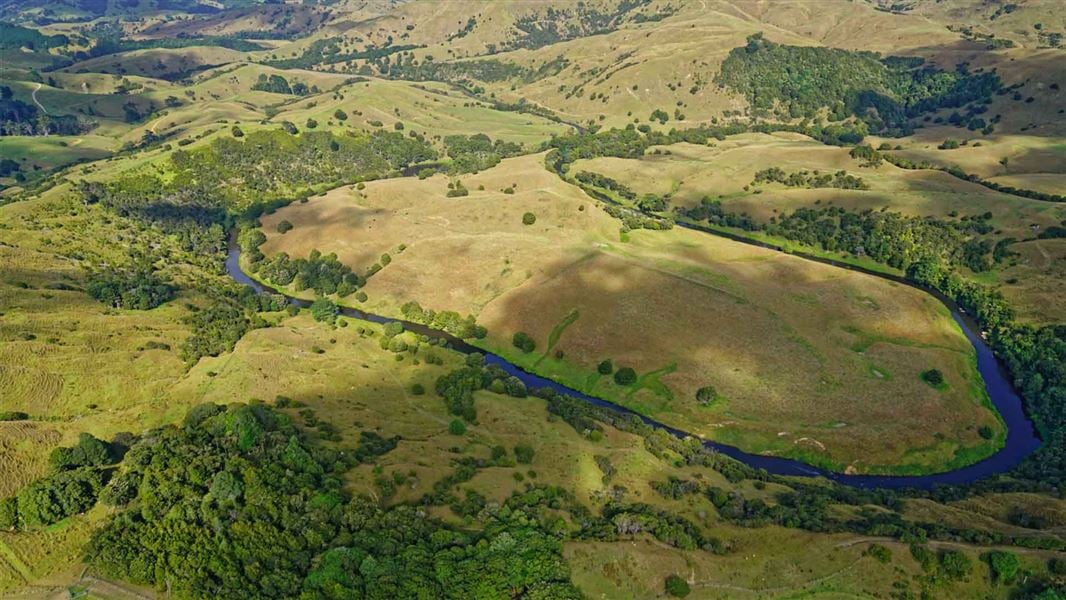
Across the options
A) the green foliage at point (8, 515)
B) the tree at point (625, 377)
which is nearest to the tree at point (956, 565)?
the tree at point (625, 377)

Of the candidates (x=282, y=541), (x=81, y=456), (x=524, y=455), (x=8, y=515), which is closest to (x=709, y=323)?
(x=524, y=455)

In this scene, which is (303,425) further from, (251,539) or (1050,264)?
(1050,264)

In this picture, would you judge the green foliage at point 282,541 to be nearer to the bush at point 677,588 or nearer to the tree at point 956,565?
the bush at point 677,588

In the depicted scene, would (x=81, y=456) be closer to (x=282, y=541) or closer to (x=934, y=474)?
(x=282, y=541)

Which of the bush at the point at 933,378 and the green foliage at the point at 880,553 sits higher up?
the green foliage at the point at 880,553

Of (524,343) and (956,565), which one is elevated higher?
(956,565)

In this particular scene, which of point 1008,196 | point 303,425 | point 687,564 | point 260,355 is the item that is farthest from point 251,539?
point 1008,196

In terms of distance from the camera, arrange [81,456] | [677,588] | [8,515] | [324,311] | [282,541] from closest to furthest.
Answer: [677,588], [282,541], [8,515], [81,456], [324,311]
